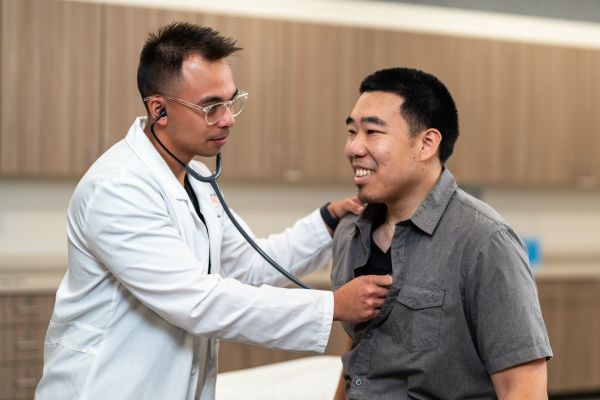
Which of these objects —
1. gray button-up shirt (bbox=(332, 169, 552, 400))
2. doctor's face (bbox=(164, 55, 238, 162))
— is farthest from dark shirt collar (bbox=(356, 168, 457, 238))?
doctor's face (bbox=(164, 55, 238, 162))

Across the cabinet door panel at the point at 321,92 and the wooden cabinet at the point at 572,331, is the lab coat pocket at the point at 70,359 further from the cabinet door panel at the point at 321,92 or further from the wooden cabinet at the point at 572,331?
the wooden cabinet at the point at 572,331

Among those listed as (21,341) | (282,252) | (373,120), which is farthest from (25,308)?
(373,120)

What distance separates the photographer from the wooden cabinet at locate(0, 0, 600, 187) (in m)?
3.80

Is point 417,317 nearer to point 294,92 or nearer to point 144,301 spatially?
point 144,301

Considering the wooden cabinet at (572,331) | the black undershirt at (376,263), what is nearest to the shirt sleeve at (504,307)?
the black undershirt at (376,263)

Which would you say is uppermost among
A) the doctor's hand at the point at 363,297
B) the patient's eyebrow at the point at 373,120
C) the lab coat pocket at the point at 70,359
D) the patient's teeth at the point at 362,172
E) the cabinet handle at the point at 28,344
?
the patient's eyebrow at the point at 373,120

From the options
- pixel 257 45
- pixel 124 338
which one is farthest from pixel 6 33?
pixel 124 338

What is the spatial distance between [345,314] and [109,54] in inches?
102

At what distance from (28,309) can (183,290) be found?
2.12 m

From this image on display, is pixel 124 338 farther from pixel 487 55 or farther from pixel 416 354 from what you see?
pixel 487 55

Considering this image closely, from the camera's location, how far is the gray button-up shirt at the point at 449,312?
1.60 meters

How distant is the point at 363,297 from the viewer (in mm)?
1686

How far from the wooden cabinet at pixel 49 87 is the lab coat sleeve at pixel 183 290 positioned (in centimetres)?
219

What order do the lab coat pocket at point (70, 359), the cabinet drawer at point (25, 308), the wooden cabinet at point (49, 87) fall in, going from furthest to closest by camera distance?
the wooden cabinet at point (49, 87) → the cabinet drawer at point (25, 308) → the lab coat pocket at point (70, 359)
